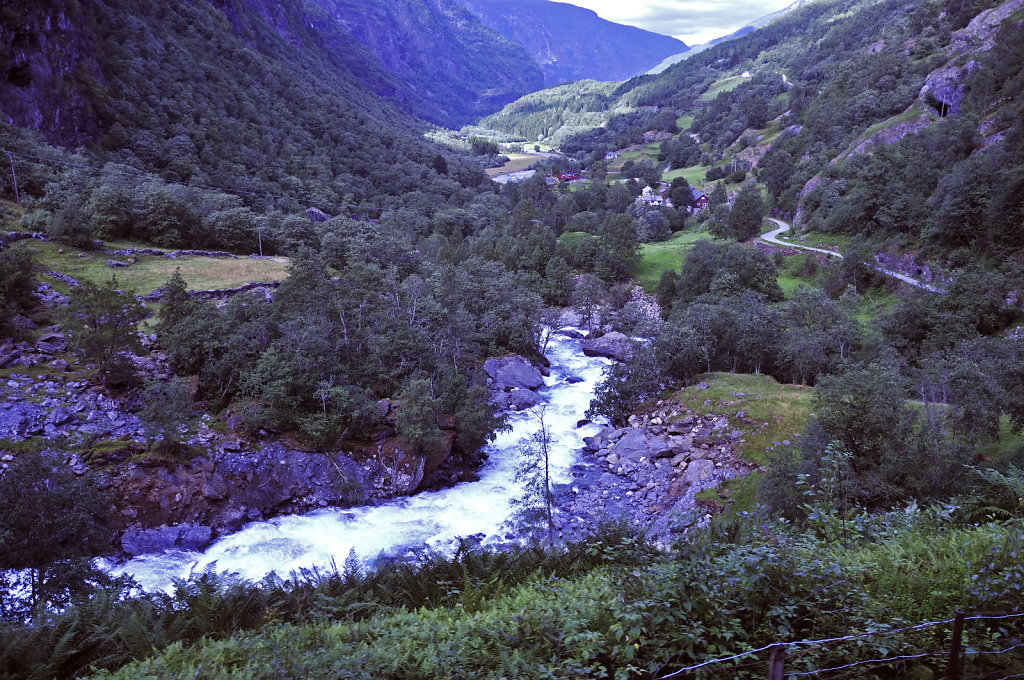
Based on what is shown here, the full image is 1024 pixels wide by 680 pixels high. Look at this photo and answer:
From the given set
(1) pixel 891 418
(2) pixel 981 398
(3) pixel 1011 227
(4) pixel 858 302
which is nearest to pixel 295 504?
(1) pixel 891 418

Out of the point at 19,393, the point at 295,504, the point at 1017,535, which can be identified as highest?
the point at 1017,535

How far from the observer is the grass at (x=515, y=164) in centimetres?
15862

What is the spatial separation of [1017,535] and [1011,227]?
147ft

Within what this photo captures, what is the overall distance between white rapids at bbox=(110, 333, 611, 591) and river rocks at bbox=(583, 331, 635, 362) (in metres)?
16.5

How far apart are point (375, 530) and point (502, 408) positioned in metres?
14.8

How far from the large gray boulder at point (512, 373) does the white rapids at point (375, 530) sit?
7.00 m

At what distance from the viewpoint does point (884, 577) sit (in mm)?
7309

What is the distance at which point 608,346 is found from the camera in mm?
50656

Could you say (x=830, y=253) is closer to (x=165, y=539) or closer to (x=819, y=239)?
Result: (x=819, y=239)

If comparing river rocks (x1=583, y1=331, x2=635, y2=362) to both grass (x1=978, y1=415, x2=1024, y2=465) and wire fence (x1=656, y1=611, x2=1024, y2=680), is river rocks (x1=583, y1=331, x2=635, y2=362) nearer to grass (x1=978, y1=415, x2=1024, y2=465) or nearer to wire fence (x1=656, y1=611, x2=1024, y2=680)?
grass (x1=978, y1=415, x2=1024, y2=465)

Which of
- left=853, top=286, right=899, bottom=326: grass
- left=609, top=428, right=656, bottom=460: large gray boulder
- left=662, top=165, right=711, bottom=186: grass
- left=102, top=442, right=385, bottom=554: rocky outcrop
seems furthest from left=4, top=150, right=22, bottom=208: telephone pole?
left=662, top=165, right=711, bottom=186: grass

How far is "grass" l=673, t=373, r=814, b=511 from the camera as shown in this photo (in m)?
24.1

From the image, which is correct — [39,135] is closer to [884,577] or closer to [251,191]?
Result: [251,191]

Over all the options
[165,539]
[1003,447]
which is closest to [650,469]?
[1003,447]
